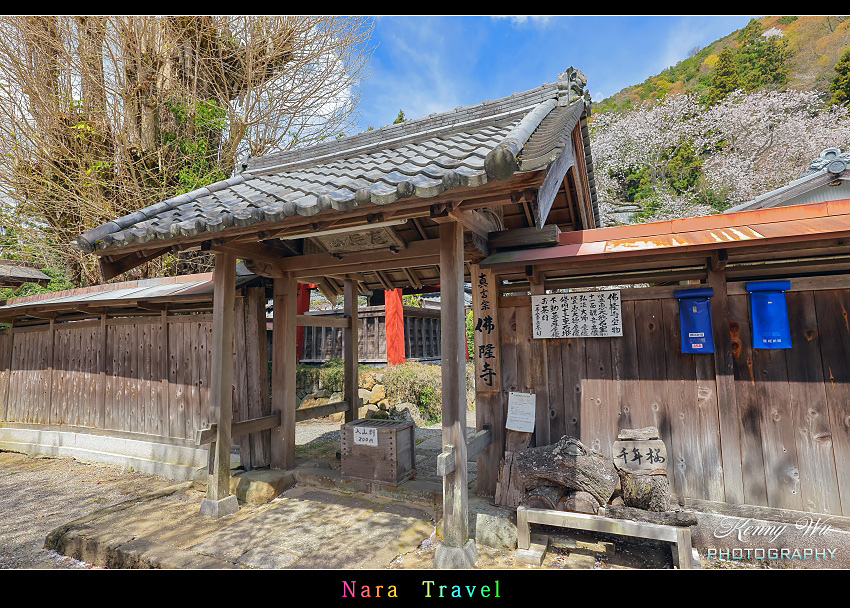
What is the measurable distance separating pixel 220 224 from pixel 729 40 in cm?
6296

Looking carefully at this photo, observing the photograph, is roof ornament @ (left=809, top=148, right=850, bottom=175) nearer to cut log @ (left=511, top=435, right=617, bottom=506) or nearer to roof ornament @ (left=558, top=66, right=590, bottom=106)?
roof ornament @ (left=558, top=66, right=590, bottom=106)

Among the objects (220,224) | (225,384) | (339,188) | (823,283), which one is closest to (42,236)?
(225,384)

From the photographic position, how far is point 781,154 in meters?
22.0

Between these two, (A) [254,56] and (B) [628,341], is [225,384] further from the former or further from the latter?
(A) [254,56]

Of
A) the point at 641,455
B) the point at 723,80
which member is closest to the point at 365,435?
the point at 641,455

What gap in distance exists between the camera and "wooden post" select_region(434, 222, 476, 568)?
3.61 m

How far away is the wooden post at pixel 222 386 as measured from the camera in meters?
4.91

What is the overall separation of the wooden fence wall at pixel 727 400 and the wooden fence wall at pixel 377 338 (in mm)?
11138

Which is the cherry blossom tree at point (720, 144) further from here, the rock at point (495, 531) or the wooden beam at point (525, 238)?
the rock at point (495, 531)

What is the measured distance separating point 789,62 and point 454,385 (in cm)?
4561

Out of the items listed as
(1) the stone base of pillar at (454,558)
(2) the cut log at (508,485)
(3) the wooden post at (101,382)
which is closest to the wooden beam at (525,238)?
(2) the cut log at (508,485)

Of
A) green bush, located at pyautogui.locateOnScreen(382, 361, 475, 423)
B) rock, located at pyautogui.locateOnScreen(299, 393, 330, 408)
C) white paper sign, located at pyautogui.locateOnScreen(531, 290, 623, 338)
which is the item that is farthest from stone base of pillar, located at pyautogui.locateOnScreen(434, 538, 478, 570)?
rock, located at pyautogui.locateOnScreen(299, 393, 330, 408)

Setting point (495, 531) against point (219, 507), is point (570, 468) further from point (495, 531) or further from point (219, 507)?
A: point (219, 507)

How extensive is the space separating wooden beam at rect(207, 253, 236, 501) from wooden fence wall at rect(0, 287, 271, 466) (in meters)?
1.15
